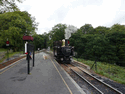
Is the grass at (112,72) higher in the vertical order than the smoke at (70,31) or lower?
lower

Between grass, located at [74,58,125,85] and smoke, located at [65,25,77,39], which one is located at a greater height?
smoke, located at [65,25,77,39]

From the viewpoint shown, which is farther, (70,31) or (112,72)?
(70,31)

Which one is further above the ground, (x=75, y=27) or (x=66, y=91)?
(x=75, y=27)

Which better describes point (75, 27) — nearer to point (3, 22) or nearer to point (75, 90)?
point (3, 22)

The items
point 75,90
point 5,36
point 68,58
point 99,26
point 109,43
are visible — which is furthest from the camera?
point 99,26

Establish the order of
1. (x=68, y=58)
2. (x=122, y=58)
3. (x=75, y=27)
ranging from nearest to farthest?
(x=68, y=58), (x=122, y=58), (x=75, y=27)

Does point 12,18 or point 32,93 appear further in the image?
point 12,18

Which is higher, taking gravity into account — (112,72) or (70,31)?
(70,31)

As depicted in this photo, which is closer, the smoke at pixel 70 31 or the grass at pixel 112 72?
the grass at pixel 112 72

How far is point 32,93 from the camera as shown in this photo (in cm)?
526

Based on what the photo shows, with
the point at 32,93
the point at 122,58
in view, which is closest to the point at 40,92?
the point at 32,93

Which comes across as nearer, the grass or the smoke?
the grass

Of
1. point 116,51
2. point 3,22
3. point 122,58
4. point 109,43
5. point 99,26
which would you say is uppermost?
point 99,26

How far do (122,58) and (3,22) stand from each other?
3095 cm
